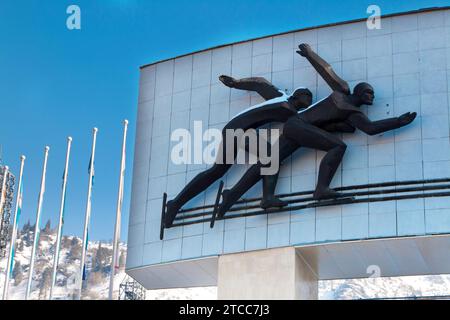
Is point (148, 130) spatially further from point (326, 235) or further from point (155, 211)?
point (326, 235)

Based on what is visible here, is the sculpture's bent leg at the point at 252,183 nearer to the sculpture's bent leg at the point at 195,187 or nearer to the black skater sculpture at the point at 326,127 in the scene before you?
the black skater sculpture at the point at 326,127

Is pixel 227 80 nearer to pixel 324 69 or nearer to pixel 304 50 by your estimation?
pixel 304 50

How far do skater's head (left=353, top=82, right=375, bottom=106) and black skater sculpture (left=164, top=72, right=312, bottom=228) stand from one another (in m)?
1.17

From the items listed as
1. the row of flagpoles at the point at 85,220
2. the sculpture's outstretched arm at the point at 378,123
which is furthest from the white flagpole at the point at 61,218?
the sculpture's outstretched arm at the point at 378,123

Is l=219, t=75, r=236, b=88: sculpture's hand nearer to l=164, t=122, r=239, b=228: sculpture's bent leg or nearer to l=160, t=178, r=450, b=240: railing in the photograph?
l=164, t=122, r=239, b=228: sculpture's bent leg

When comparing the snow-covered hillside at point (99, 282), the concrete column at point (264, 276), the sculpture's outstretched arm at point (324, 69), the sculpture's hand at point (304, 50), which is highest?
the snow-covered hillside at point (99, 282)

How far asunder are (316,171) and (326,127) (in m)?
1.03

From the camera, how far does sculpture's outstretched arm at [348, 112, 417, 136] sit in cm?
2127

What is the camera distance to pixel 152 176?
80.5 feet

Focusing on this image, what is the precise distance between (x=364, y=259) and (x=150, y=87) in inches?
304

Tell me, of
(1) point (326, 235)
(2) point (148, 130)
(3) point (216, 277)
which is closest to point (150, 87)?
(2) point (148, 130)

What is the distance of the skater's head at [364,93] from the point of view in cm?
2175

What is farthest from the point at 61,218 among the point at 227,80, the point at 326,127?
the point at 326,127

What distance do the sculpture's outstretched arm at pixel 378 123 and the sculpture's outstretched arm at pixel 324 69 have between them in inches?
29.7
